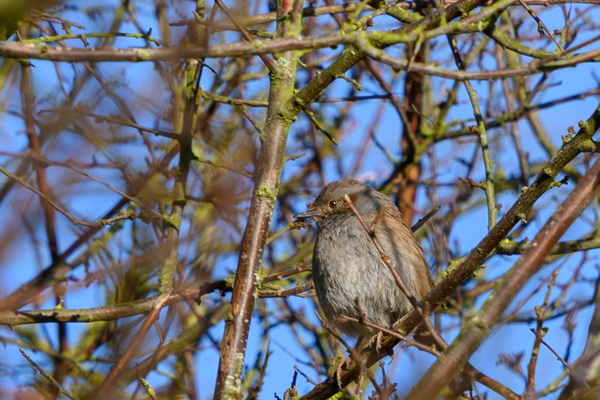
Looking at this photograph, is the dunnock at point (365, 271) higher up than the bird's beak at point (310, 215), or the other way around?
the bird's beak at point (310, 215)

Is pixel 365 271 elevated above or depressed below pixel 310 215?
below

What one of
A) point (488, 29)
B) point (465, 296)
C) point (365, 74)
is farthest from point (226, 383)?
point (365, 74)

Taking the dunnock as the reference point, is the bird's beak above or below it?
above

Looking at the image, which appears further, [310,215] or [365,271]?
[310,215]

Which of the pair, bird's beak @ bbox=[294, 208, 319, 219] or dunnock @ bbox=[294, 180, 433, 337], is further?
bird's beak @ bbox=[294, 208, 319, 219]

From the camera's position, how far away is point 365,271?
5.39 metres

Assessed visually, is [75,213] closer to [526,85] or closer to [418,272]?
[418,272]

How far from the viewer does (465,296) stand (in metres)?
8.00

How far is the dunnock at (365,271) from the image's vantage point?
5.38 m

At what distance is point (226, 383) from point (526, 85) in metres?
5.96

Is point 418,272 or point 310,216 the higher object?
point 310,216

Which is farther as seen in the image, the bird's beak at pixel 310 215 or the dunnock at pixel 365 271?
the bird's beak at pixel 310 215

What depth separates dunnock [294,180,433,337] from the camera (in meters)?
5.38

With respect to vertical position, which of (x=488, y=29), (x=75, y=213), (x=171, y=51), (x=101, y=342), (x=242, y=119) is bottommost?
(x=171, y=51)
